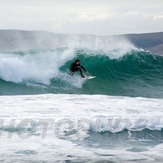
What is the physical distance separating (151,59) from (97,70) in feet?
13.8

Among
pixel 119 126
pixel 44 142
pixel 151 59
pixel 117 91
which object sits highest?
pixel 151 59

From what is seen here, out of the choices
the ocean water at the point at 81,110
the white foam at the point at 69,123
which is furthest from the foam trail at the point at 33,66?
the white foam at the point at 69,123

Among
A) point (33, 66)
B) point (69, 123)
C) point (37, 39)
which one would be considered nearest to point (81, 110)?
point (69, 123)

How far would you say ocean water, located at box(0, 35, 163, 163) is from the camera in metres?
9.45

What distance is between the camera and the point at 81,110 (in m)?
13.5

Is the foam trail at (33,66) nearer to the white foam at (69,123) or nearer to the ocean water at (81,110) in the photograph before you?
the ocean water at (81,110)

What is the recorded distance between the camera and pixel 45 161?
856 cm

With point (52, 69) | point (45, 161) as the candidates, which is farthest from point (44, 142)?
point (52, 69)

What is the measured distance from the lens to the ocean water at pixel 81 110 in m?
9.45

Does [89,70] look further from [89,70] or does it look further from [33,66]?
[33,66]

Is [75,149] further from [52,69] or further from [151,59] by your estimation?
[151,59]

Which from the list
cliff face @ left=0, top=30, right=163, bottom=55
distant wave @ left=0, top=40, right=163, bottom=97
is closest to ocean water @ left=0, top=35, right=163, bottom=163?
distant wave @ left=0, top=40, right=163, bottom=97

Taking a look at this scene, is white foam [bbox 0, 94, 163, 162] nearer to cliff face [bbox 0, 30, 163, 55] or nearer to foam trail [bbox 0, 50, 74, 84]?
foam trail [bbox 0, 50, 74, 84]

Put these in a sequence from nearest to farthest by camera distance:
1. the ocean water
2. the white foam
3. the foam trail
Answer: the white foam → the ocean water → the foam trail
